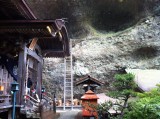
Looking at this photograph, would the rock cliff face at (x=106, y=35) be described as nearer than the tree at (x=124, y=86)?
No

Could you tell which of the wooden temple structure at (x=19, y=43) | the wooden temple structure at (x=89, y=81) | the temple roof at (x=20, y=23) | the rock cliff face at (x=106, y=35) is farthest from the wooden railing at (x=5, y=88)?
the rock cliff face at (x=106, y=35)

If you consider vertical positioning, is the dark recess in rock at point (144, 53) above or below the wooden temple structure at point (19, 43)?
above

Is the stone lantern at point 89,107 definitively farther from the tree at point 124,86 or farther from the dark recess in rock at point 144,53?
the dark recess in rock at point 144,53

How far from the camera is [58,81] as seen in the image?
21.9 metres

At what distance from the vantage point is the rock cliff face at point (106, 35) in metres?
21.8

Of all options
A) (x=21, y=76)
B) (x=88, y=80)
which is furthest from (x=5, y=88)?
(x=88, y=80)

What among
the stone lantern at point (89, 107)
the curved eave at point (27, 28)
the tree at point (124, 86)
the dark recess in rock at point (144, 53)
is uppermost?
the dark recess in rock at point (144, 53)

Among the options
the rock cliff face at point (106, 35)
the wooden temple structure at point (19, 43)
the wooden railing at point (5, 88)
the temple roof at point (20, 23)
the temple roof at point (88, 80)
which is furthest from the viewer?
the rock cliff face at point (106, 35)

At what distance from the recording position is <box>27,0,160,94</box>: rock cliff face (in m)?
21.8

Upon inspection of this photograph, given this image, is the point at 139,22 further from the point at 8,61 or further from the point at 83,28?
the point at 8,61

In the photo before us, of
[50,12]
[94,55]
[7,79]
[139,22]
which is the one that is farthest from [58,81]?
[7,79]

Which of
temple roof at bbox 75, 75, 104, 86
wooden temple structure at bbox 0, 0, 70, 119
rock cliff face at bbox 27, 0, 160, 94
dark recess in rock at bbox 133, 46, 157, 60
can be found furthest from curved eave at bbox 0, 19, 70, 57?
dark recess in rock at bbox 133, 46, 157, 60

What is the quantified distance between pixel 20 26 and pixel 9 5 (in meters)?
0.97

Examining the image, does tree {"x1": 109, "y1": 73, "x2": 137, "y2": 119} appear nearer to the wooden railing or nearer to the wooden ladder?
the wooden railing
